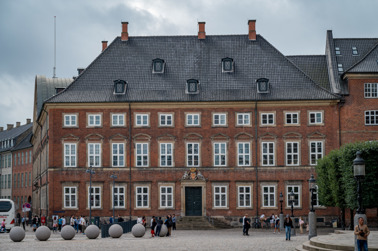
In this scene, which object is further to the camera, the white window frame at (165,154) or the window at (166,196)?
the white window frame at (165,154)

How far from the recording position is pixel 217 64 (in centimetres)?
7344

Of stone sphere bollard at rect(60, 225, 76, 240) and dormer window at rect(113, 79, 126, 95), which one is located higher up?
dormer window at rect(113, 79, 126, 95)

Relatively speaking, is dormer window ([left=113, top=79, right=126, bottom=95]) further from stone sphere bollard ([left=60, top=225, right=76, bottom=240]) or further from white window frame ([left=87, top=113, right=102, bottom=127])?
stone sphere bollard ([left=60, top=225, right=76, bottom=240])

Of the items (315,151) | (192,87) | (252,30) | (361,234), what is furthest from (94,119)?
(361,234)

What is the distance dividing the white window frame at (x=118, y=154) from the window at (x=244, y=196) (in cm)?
1163

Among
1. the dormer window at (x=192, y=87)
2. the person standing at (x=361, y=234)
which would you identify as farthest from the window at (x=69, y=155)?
the person standing at (x=361, y=234)

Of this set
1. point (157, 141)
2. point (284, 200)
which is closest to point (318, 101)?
point (284, 200)

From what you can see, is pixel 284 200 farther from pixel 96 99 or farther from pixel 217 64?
pixel 96 99

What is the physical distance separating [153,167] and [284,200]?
13004mm

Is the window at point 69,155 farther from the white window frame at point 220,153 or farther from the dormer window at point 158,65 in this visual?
the white window frame at point 220,153

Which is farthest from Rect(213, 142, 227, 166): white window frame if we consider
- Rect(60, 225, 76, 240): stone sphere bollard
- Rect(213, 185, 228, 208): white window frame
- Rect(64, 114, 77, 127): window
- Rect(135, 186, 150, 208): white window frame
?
Rect(60, 225, 76, 240): stone sphere bollard

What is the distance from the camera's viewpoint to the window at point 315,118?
69.7 metres

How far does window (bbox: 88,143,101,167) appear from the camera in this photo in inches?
2739

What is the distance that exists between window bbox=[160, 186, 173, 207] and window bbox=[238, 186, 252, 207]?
6636 mm
